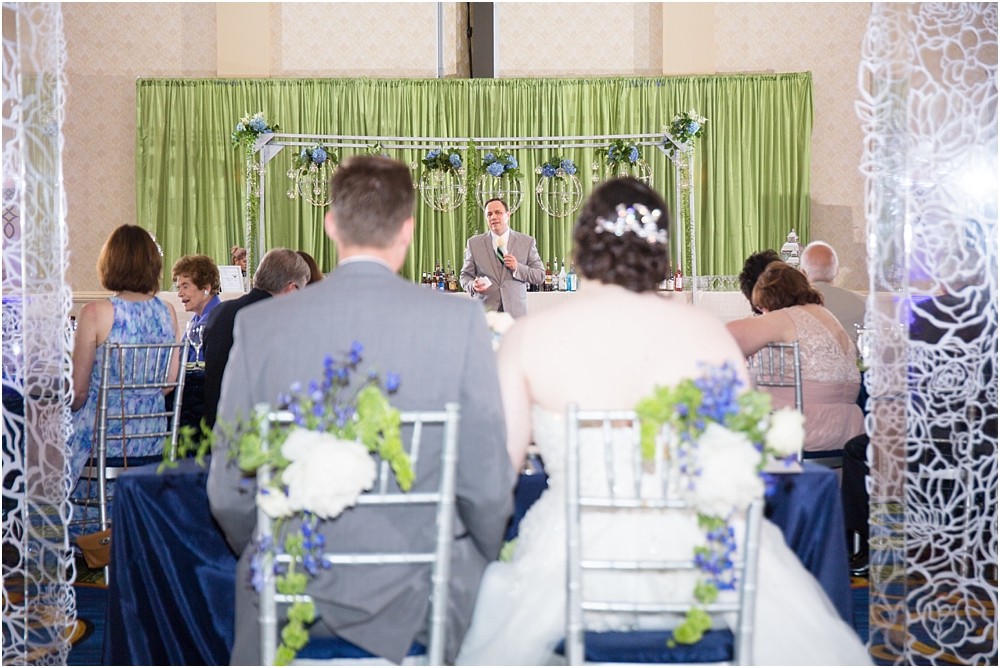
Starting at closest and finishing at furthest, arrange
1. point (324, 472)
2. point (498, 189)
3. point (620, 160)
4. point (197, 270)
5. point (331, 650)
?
point (324, 472) → point (331, 650) → point (197, 270) → point (620, 160) → point (498, 189)

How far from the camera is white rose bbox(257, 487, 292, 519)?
1.73 meters

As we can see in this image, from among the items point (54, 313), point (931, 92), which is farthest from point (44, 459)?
point (931, 92)

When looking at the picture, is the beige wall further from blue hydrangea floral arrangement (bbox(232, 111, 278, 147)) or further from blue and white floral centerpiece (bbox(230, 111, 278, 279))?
blue hydrangea floral arrangement (bbox(232, 111, 278, 147))

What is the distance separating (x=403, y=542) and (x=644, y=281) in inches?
29.6

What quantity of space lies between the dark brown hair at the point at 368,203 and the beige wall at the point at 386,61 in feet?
26.6

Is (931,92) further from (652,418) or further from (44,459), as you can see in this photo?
(44,459)

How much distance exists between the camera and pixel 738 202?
937 cm

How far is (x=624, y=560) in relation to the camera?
1.82 m

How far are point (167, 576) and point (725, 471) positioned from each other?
1.45 metres

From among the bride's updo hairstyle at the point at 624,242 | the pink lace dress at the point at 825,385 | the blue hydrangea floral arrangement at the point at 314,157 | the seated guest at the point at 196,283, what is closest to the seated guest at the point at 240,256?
the blue hydrangea floral arrangement at the point at 314,157

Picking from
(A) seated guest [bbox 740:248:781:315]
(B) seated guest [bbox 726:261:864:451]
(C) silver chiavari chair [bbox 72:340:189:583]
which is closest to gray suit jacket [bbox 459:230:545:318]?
(A) seated guest [bbox 740:248:781:315]

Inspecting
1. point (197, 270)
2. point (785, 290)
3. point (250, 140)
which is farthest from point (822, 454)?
point (250, 140)

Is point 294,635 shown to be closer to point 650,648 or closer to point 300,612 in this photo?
point 300,612

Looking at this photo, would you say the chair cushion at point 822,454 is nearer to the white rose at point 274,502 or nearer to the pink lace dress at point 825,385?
the pink lace dress at point 825,385
